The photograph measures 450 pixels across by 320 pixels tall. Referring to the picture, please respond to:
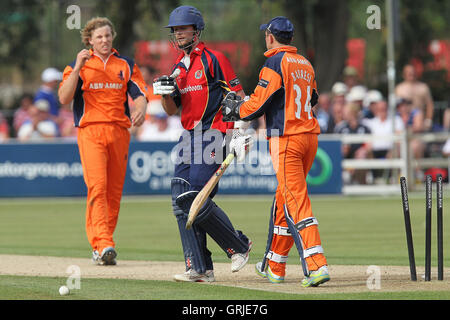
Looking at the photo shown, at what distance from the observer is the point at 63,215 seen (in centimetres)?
1827

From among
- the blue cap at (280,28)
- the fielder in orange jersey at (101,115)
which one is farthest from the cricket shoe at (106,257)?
the blue cap at (280,28)

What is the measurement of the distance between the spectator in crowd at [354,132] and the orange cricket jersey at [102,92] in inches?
451

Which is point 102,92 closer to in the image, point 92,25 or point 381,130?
point 92,25

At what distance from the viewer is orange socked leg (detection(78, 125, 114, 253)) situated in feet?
36.2

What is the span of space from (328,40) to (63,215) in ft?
51.2

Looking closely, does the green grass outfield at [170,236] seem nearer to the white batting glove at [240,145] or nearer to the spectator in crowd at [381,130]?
the white batting glove at [240,145]

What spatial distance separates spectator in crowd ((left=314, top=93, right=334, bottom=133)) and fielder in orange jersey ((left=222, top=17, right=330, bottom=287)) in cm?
1364

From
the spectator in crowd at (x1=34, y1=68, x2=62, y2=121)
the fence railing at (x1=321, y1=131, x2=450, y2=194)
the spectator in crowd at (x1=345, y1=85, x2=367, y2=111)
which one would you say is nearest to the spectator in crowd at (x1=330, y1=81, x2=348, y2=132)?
the spectator in crowd at (x1=345, y1=85, x2=367, y2=111)

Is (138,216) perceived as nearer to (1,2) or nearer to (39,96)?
(39,96)

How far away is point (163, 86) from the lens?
909 centimetres

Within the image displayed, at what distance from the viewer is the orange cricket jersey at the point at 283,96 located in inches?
336

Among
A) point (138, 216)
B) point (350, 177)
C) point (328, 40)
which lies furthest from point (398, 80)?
point (138, 216)

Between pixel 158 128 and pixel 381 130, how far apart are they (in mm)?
5184

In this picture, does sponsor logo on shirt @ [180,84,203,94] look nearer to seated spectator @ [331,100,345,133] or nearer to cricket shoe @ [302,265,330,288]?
cricket shoe @ [302,265,330,288]
